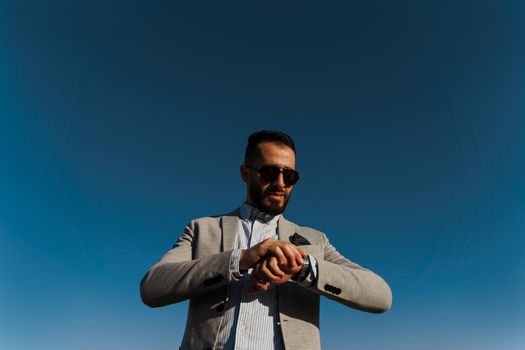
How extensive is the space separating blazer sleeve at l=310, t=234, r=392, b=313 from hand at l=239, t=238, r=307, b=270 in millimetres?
378

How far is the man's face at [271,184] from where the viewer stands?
18.0ft

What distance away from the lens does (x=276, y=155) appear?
5.63 metres

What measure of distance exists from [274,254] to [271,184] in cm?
178

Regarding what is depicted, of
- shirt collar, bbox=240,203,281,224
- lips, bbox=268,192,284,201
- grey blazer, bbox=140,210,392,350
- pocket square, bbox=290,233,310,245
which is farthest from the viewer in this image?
shirt collar, bbox=240,203,281,224

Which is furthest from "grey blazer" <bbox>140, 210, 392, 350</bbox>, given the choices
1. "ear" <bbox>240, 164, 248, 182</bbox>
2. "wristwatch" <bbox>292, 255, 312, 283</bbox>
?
"ear" <bbox>240, 164, 248, 182</bbox>

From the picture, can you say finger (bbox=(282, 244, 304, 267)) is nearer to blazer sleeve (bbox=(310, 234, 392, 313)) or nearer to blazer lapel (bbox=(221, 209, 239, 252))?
blazer sleeve (bbox=(310, 234, 392, 313))

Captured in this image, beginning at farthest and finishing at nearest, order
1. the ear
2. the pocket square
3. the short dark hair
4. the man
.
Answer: the ear < the short dark hair < the pocket square < the man

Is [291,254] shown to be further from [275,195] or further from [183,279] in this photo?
[275,195]

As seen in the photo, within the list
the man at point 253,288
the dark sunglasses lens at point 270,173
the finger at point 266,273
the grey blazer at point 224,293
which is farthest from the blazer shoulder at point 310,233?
the finger at point 266,273

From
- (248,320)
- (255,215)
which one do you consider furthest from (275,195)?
(248,320)

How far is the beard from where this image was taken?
549 centimetres

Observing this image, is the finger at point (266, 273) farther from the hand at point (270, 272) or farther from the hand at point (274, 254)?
the hand at point (274, 254)

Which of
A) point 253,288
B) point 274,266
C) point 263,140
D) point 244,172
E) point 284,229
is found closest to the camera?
point 274,266

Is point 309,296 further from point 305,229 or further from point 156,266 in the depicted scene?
point 156,266
